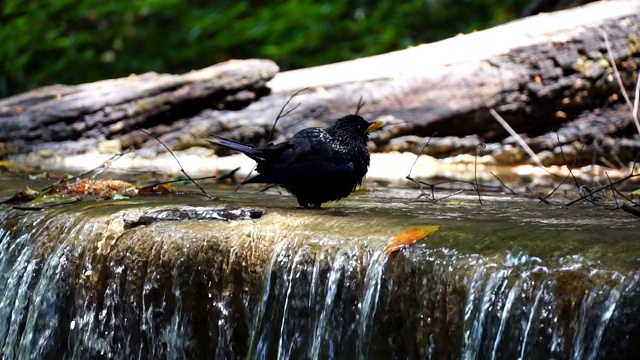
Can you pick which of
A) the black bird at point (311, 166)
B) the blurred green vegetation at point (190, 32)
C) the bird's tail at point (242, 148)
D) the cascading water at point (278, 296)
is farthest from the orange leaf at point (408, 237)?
the blurred green vegetation at point (190, 32)

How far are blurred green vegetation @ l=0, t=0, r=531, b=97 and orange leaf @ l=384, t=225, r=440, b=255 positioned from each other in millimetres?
11090

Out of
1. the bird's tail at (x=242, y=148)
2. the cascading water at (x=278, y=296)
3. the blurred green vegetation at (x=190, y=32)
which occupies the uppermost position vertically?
the blurred green vegetation at (x=190, y=32)

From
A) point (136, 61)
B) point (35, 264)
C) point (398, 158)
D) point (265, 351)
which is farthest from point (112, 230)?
point (136, 61)

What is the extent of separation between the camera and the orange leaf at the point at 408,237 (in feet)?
10.9

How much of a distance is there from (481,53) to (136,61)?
8.04m

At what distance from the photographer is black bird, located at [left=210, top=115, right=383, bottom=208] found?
4383 mm

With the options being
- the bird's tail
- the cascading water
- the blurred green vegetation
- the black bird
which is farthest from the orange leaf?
the blurred green vegetation

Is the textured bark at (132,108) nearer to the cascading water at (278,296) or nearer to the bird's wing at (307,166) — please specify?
the cascading water at (278,296)

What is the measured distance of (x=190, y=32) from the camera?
1514 centimetres

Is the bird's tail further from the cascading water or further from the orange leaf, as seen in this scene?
the orange leaf

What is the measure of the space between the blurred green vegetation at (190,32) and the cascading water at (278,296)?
10274 millimetres

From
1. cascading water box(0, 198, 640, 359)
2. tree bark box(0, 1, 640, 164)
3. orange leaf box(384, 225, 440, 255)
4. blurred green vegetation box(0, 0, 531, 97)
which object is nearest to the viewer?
cascading water box(0, 198, 640, 359)

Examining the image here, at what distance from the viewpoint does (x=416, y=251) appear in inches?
129

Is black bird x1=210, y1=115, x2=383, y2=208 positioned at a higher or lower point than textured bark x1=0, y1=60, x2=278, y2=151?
lower
